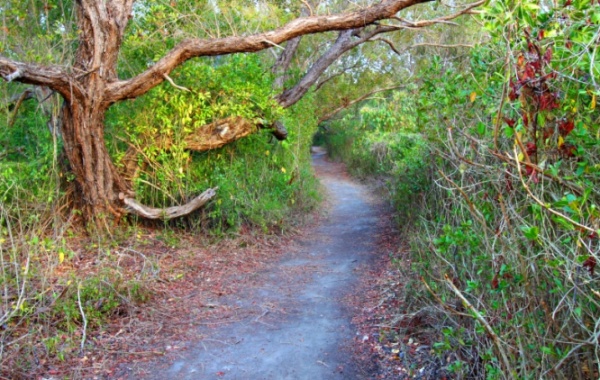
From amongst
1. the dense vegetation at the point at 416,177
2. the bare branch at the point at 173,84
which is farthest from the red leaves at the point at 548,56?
the bare branch at the point at 173,84

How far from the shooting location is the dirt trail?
4918mm

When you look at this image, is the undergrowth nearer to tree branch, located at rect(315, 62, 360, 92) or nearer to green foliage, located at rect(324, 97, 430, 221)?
green foliage, located at rect(324, 97, 430, 221)

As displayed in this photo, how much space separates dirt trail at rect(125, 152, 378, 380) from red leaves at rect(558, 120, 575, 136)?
2.85 metres

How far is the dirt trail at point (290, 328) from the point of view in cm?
492

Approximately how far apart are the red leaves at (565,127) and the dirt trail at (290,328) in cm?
285

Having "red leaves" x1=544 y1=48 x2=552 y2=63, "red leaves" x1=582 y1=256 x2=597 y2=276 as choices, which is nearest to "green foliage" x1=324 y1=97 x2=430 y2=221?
"red leaves" x1=544 y1=48 x2=552 y2=63

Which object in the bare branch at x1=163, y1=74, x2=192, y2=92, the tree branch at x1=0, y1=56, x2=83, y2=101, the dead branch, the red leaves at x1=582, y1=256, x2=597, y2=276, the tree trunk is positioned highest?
the tree branch at x1=0, y1=56, x2=83, y2=101

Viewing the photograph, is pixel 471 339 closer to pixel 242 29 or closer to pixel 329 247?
pixel 329 247

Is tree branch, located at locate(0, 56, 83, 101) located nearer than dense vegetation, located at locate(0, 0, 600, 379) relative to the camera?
No

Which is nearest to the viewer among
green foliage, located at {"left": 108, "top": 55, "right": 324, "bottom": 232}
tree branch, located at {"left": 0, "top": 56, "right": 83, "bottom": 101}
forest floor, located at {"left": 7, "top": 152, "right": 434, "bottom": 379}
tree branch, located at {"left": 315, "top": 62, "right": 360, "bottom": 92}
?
forest floor, located at {"left": 7, "top": 152, "right": 434, "bottom": 379}

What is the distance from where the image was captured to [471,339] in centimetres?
393

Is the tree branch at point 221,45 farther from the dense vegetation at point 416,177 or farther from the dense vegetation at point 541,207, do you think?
the dense vegetation at point 541,207

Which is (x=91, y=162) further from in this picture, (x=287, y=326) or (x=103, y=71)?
(x=287, y=326)

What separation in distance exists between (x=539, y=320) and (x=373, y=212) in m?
10.9
